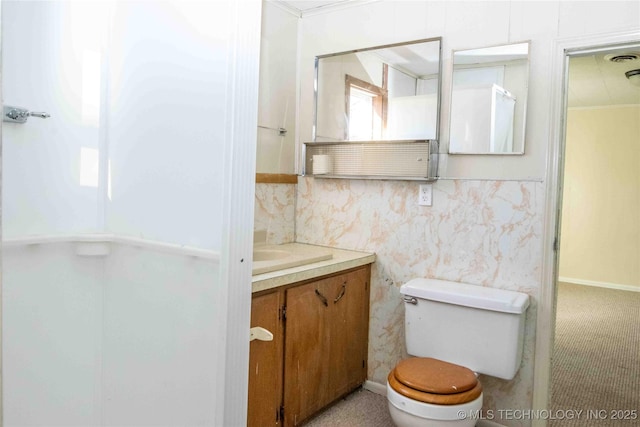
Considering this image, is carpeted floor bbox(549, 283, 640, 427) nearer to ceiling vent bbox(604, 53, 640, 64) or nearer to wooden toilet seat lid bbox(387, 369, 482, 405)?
wooden toilet seat lid bbox(387, 369, 482, 405)

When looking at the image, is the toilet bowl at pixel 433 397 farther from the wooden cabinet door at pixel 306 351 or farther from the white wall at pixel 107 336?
the white wall at pixel 107 336

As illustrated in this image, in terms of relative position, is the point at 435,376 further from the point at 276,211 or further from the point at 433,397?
the point at 276,211

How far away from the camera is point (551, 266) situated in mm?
2123

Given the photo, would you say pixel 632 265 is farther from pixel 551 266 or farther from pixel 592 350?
pixel 551 266

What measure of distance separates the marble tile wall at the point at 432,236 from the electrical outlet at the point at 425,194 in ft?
0.07

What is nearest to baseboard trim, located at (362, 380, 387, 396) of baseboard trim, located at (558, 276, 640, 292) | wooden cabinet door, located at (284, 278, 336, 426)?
wooden cabinet door, located at (284, 278, 336, 426)

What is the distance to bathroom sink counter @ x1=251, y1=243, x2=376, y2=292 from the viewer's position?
1.89 meters

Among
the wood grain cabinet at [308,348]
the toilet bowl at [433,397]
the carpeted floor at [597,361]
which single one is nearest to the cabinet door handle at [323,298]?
the wood grain cabinet at [308,348]

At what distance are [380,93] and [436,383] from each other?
147 cm

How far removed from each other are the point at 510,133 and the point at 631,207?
3.98 meters

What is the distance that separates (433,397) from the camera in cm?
179

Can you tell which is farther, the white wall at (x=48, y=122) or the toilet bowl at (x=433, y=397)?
the toilet bowl at (x=433, y=397)

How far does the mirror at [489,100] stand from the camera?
214 cm

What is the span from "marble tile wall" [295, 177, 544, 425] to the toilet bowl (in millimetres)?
487
